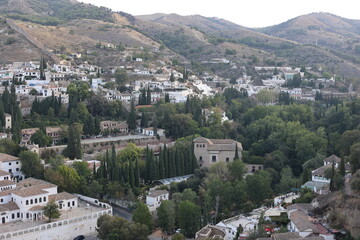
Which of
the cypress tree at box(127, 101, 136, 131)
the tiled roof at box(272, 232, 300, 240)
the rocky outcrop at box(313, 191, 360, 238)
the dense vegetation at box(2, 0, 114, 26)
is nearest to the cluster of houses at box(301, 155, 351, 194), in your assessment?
the rocky outcrop at box(313, 191, 360, 238)

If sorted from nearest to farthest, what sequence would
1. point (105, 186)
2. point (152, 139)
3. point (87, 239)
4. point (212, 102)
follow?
point (87, 239)
point (105, 186)
point (152, 139)
point (212, 102)

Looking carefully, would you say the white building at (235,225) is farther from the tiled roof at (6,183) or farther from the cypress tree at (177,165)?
the tiled roof at (6,183)

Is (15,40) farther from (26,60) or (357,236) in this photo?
(357,236)

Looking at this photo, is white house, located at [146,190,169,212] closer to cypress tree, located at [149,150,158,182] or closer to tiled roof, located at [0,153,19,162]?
cypress tree, located at [149,150,158,182]

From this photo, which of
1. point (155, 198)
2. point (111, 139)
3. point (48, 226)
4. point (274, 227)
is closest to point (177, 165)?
point (155, 198)

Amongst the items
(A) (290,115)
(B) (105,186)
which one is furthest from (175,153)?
(A) (290,115)

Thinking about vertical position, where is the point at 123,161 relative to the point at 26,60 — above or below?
below

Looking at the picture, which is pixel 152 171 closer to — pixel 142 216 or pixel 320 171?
pixel 142 216
